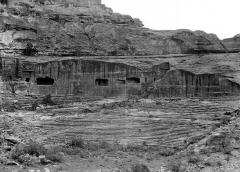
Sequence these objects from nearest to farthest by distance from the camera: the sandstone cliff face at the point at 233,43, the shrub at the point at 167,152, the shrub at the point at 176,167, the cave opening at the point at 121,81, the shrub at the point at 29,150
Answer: the shrub at the point at 29,150, the shrub at the point at 176,167, the shrub at the point at 167,152, the cave opening at the point at 121,81, the sandstone cliff face at the point at 233,43

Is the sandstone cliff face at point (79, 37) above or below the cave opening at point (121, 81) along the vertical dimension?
above

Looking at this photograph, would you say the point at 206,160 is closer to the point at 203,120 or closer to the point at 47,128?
the point at 203,120

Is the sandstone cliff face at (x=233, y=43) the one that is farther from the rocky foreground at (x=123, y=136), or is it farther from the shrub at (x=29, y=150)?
the shrub at (x=29, y=150)

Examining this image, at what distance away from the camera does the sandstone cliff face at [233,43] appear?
34609 millimetres

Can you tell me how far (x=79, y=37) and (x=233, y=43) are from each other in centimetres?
1135

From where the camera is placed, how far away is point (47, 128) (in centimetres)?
2741

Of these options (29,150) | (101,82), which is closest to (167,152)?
(29,150)

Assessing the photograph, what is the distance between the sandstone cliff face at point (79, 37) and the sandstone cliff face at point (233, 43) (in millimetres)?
728

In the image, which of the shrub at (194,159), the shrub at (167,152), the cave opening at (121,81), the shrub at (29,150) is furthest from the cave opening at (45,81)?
the shrub at (194,159)

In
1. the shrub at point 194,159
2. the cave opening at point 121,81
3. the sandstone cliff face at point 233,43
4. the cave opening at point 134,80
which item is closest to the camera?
the shrub at point 194,159

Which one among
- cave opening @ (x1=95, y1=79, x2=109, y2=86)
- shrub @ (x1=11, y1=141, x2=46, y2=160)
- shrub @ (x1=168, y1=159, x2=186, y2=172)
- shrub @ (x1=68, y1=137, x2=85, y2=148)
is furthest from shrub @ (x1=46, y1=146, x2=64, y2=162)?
cave opening @ (x1=95, y1=79, x2=109, y2=86)

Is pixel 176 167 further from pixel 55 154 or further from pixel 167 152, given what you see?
pixel 55 154

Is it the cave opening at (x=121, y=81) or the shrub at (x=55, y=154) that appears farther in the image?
the cave opening at (x=121, y=81)

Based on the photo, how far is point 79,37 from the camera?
34.3 m
